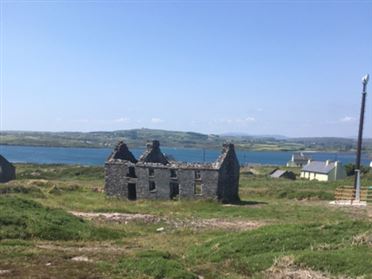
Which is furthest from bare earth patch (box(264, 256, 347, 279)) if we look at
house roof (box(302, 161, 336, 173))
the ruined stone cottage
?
house roof (box(302, 161, 336, 173))

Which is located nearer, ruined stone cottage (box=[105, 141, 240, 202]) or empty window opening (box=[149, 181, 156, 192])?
ruined stone cottage (box=[105, 141, 240, 202])

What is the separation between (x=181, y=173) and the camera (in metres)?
43.8

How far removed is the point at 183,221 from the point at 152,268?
15.2 metres

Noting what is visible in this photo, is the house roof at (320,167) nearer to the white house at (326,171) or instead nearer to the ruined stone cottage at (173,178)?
the white house at (326,171)

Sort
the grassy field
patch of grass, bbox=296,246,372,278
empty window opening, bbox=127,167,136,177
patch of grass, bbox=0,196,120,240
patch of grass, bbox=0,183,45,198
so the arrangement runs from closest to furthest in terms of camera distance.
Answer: patch of grass, bbox=296,246,372,278 < the grassy field < patch of grass, bbox=0,196,120,240 < patch of grass, bbox=0,183,45,198 < empty window opening, bbox=127,167,136,177

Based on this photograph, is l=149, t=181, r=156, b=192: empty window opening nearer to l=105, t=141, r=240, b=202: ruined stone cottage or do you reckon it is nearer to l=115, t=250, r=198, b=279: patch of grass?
l=105, t=141, r=240, b=202: ruined stone cottage

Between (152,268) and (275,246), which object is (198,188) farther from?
(152,268)

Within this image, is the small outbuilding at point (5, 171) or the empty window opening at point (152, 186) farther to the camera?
the small outbuilding at point (5, 171)

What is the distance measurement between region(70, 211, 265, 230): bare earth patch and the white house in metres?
61.2

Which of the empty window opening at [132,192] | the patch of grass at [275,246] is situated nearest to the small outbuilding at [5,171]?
the empty window opening at [132,192]

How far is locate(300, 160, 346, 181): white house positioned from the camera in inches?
3465

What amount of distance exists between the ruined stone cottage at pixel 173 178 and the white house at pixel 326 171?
152 ft

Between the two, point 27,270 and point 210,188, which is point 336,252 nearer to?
point 27,270

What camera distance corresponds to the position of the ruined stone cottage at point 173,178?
42938 millimetres
